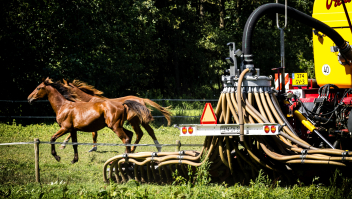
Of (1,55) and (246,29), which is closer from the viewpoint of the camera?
(246,29)

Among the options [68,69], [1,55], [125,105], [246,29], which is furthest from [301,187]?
[1,55]

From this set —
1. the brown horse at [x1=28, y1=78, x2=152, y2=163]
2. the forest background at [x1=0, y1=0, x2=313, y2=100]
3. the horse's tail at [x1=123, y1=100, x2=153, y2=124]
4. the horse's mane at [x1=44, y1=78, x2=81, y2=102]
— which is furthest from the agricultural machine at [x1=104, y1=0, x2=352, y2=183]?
the forest background at [x1=0, y1=0, x2=313, y2=100]

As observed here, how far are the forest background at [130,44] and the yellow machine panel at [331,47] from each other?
10492 millimetres

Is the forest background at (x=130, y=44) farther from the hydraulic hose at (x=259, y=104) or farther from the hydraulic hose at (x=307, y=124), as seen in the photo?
the hydraulic hose at (x=259, y=104)

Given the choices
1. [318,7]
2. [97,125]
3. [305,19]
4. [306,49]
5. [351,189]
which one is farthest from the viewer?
[306,49]

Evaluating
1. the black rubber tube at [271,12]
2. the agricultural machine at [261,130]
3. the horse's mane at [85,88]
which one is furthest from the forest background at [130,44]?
the black rubber tube at [271,12]

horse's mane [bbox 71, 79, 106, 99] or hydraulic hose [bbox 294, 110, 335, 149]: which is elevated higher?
horse's mane [bbox 71, 79, 106, 99]

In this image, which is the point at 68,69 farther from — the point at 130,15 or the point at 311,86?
the point at 311,86

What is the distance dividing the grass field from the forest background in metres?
2.79

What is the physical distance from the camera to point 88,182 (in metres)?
7.32

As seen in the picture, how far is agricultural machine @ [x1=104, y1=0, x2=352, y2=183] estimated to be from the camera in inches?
221

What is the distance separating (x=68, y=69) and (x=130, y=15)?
459 cm

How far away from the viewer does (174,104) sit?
21531 millimetres

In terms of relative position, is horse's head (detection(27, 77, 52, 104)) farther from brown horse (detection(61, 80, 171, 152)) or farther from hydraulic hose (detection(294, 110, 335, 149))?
hydraulic hose (detection(294, 110, 335, 149))
